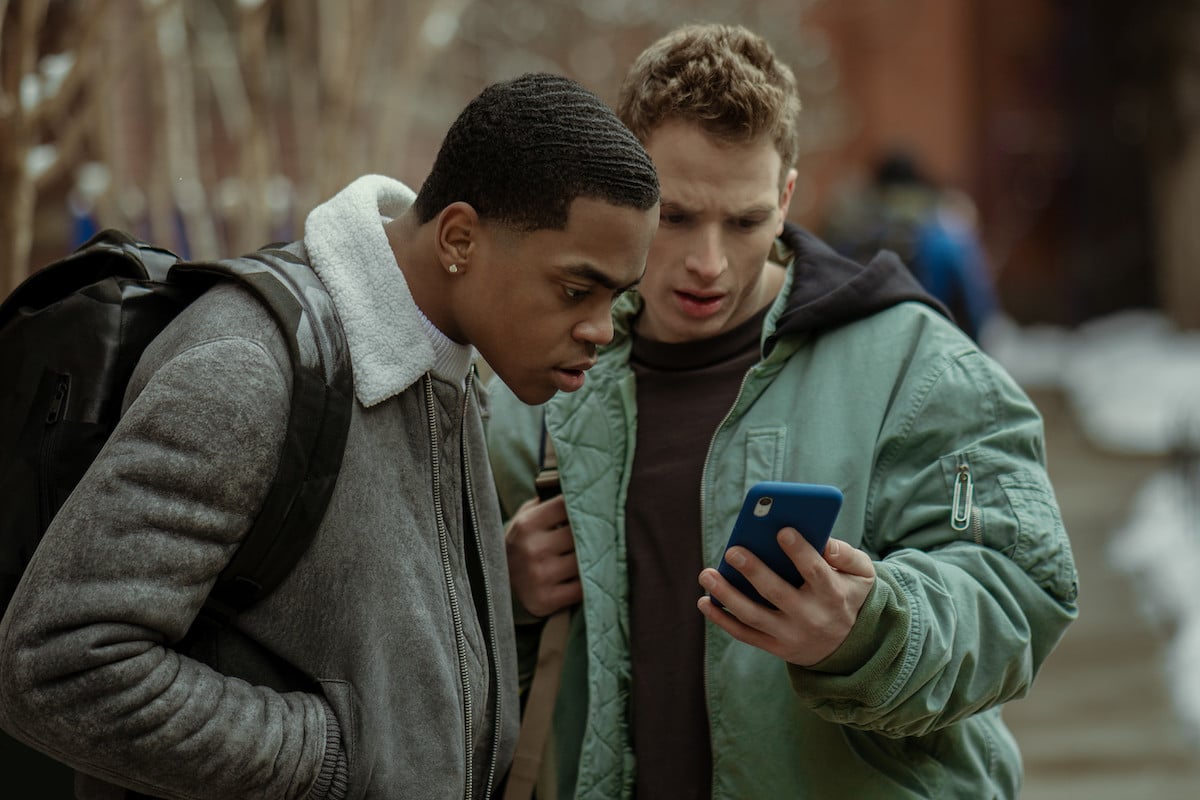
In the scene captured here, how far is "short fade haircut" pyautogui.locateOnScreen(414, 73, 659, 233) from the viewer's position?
194cm

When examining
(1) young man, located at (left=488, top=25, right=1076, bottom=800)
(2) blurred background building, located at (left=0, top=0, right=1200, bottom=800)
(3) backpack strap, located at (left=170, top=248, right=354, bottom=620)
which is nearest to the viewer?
(3) backpack strap, located at (left=170, top=248, right=354, bottom=620)

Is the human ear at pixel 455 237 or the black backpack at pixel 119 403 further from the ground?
the human ear at pixel 455 237

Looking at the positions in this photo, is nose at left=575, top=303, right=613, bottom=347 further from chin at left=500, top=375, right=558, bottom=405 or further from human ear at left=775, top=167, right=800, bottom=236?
human ear at left=775, top=167, right=800, bottom=236

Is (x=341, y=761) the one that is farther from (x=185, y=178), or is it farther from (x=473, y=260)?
(x=185, y=178)

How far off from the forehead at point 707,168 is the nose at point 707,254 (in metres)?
0.06

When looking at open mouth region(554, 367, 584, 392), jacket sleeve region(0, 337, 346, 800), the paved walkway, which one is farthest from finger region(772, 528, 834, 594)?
the paved walkway

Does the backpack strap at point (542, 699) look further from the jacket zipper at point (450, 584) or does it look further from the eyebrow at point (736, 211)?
the eyebrow at point (736, 211)

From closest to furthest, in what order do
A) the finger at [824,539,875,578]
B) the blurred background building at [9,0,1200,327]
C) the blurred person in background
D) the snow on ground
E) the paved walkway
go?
1. the finger at [824,539,875,578]
2. the blurred background building at [9,0,1200,327]
3. the paved walkway
4. the blurred person in background
5. the snow on ground

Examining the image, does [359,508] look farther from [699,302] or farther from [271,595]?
[699,302]

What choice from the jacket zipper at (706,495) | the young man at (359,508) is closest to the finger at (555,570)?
the jacket zipper at (706,495)

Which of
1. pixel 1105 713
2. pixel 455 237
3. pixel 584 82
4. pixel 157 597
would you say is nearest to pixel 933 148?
pixel 584 82

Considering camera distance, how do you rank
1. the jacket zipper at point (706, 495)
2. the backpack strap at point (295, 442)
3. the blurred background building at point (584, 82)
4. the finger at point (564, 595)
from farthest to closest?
the blurred background building at point (584, 82)
the finger at point (564, 595)
the jacket zipper at point (706, 495)
the backpack strap at point (295, 442)

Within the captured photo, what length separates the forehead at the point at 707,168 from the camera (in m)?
2.53

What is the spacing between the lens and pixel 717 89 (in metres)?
2.52
